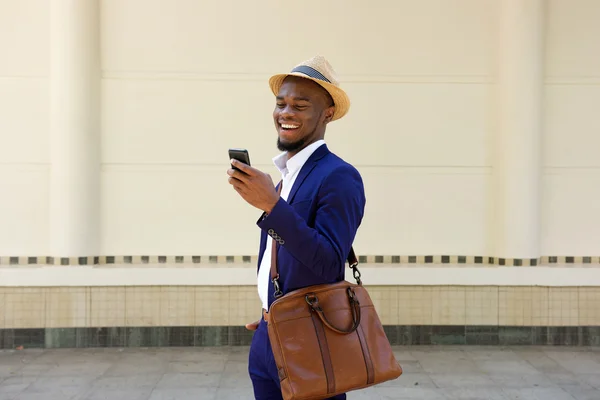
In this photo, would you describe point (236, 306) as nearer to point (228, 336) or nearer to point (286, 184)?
point (228, 336)

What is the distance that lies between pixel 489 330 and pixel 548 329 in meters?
0.56

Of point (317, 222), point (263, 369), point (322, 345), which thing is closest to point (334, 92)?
point (317, 222)

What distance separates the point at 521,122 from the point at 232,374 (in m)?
3.43

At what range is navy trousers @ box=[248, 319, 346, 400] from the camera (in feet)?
7.09

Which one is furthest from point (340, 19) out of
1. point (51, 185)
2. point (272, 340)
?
point (272, 340)

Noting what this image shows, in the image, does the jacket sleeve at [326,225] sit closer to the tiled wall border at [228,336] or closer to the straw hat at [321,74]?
the straw hat at [321,74]

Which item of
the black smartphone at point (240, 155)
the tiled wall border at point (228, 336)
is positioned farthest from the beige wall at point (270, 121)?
the black smartphone at point (240, 155)

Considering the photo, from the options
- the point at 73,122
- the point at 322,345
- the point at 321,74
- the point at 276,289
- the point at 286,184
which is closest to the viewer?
the point at 322,345

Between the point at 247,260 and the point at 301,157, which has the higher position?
the point at 301,157

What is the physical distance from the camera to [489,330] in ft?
19.0

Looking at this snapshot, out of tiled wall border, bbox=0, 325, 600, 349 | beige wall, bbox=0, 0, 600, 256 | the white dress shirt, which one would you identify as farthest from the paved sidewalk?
the white dress shirt

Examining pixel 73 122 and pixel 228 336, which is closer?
pixel 73 122

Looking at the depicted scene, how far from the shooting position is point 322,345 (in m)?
1.93

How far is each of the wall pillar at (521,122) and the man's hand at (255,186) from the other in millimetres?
4415
